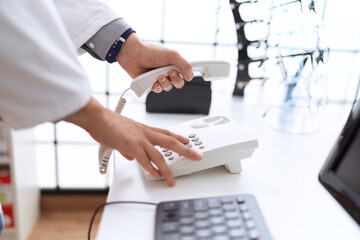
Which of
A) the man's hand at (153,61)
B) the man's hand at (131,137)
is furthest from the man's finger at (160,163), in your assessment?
the man's hand at (153,61)

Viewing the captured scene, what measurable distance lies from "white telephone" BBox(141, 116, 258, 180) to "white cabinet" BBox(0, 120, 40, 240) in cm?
103

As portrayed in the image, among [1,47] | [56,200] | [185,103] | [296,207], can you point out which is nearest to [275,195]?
[296,207]

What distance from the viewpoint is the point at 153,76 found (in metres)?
0.82

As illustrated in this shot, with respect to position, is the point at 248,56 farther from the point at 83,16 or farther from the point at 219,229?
the point at 219,229

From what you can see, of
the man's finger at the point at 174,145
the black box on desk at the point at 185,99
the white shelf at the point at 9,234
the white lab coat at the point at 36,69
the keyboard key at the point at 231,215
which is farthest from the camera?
the white shelf at the point at 9,234

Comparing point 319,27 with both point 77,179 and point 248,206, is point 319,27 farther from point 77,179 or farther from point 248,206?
point 77,179

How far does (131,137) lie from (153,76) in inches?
9.1

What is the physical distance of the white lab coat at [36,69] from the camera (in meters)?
0.47

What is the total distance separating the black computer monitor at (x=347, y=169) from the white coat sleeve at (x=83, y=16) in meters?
0.59

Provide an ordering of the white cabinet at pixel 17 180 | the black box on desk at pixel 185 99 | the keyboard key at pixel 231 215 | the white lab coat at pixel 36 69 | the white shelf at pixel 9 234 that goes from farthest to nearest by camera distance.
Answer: the white shelf at pixel 9 234 → the white cabinet at pixel 17 180 → the black box on desk at pixel 185 99 → the keyboard key at pixel 231 215 → the white lab coat at pixel 36 69

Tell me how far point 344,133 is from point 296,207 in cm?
17

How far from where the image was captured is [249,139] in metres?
0.71

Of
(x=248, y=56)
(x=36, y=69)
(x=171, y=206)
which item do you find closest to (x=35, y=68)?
(x=36, y=69)

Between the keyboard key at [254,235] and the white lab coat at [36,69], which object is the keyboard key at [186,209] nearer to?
the keyboard key at [254,235]
